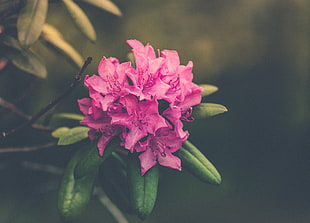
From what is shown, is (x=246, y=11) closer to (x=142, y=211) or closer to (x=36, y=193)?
(x=36, y=193)

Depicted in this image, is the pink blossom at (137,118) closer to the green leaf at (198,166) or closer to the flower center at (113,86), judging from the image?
the flower center at (113,86)

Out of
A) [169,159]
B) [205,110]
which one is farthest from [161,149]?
[205,110]

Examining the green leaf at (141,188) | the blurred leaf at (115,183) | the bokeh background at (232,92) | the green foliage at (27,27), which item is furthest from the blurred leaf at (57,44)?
the bokeh background at (232,92)

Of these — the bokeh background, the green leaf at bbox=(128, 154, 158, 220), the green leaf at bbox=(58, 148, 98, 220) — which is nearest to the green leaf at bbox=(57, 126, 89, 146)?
the green leaf at bbox=(58, 148, 98, 220)

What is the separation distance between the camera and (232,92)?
95.5 inches

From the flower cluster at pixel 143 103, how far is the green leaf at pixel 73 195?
152 mm

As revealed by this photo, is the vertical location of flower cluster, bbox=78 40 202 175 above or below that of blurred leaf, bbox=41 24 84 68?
below

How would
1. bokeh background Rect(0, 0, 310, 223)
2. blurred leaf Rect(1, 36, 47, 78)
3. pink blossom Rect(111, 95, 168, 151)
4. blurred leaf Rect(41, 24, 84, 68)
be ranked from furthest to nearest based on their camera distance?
bokeh background Rect(0, 0, 310, 223) → blurred leaf Rect(41, 24, 84, 68) → blurred leaf Rect(1, 36, 47, 78) → pink blossom Rect(111, 95, 168, 151)

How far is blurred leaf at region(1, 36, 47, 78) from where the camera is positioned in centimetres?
110

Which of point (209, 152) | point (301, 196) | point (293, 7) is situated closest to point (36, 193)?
point (209, 152)

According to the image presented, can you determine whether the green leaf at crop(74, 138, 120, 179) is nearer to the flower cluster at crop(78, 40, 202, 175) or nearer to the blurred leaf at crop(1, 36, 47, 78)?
the flower cluster at crop(78, 40, 202, 175)

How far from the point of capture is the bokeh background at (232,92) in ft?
7.46

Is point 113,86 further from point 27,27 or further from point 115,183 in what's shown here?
point 115,183

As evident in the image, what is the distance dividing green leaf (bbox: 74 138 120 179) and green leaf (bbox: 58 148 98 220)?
0.23ft
